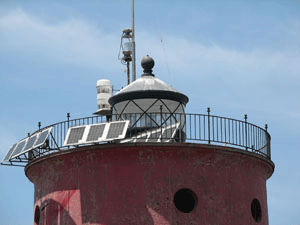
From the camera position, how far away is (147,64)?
26.6 m

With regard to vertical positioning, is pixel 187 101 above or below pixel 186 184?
above

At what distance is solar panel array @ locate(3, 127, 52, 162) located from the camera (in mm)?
25406

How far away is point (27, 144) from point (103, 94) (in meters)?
3.24

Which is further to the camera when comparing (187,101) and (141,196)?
(187,101)

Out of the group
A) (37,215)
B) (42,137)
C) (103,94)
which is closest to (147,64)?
(103,94)

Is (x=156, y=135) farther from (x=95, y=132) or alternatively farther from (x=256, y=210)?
(x=256, y=210)

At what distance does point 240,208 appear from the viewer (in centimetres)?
2478

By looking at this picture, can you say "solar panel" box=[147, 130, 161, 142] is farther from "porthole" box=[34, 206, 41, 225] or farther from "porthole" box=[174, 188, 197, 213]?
"porthole" box=[34, 206, 41, 225]

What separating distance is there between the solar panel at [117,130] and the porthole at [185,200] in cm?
220

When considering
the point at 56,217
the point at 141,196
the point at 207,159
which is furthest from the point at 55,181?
the point at 207,159

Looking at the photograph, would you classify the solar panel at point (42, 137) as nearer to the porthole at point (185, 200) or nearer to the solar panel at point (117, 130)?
the solar panel at point (117, 130)

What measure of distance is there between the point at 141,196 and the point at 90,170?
1661 millimetres

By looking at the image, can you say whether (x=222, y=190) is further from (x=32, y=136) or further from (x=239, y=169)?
(x=32, y=136)

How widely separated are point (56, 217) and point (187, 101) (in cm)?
521
